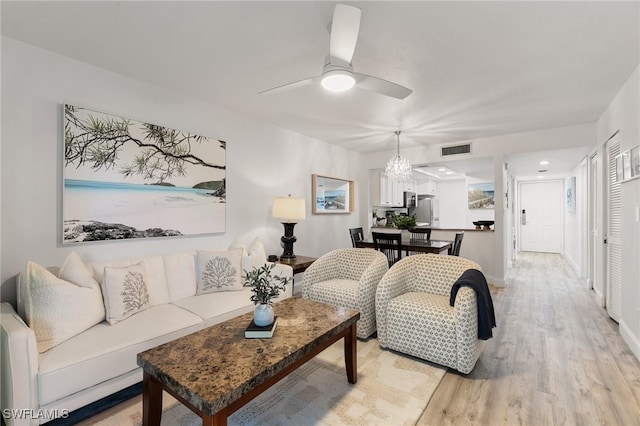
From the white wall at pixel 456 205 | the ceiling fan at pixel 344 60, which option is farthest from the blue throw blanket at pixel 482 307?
the white wall at pixel 456 205

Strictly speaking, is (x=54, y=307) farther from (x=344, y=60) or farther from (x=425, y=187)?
(x=425, y=187)

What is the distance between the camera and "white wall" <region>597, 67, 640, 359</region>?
8.25 feet

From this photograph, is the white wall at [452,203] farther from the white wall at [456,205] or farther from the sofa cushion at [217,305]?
the sofa cushion at [217,305]

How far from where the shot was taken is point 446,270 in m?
2.76

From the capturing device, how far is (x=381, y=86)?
217 cm

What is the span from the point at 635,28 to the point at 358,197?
437cm

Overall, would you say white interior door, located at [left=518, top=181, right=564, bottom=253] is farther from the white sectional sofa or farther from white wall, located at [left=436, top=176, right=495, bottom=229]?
the white sectional sofa

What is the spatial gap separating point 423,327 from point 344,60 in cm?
205

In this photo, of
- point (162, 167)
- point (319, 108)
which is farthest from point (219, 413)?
point (319, 108)

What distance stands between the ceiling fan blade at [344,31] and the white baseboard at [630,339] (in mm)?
3272

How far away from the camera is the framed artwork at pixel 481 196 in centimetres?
770

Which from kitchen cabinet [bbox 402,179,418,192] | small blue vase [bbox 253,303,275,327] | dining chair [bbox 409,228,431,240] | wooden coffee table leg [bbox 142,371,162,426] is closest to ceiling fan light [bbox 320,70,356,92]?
small blue vase [bbox 253,303,275,327]

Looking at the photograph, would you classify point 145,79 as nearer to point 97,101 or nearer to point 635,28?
point 97,101

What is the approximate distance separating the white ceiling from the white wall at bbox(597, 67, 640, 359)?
175 mm
